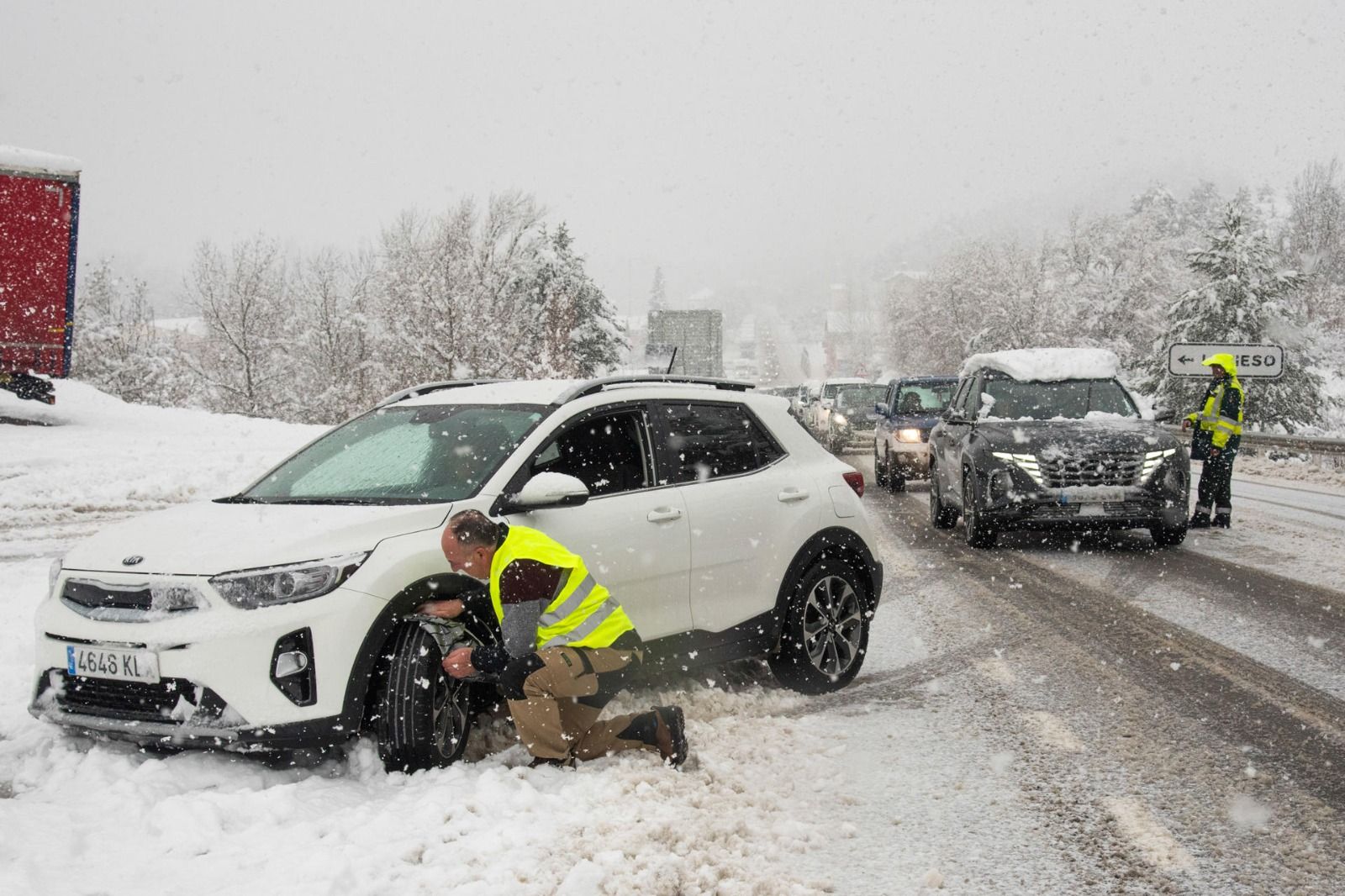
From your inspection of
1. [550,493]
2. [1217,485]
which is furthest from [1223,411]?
[550,493]

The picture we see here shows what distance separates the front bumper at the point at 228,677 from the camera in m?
3.96

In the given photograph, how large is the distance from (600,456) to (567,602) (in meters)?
1.16

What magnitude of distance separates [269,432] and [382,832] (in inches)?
907

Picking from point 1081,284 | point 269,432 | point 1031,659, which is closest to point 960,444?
point 1031,659

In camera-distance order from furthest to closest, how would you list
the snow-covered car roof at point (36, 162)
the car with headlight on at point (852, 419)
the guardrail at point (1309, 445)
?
1. the car with headlight on at point (852, 419)
2. the guardrail at point (1309, 445)
3. the snow-covered car roof at point (36, 162)

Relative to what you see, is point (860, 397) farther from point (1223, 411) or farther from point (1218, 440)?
point (1218, 440)

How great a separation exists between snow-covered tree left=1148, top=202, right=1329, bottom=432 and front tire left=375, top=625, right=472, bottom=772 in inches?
1702

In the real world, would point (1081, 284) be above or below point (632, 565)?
above

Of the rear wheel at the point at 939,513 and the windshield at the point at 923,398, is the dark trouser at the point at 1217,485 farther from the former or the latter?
the windshield at the point at 923,398

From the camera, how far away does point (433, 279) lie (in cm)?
5278

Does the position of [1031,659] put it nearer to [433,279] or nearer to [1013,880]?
[1013,880]

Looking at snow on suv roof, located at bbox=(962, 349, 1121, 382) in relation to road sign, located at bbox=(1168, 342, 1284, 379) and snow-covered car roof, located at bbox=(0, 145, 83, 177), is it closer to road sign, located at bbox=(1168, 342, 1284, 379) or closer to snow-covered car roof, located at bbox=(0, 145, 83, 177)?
road sign, located at bbox=(1168, 342, 1284, 379)

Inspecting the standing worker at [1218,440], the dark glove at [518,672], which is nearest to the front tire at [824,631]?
the dark glove at [518,672]

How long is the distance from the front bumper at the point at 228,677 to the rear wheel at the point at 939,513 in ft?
32.7
